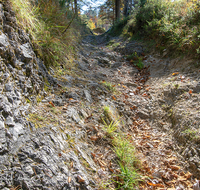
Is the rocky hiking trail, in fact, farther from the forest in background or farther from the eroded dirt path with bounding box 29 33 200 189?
the forest in background

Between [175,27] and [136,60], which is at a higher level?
[175,27]

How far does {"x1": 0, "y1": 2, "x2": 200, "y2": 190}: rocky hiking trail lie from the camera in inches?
54.1

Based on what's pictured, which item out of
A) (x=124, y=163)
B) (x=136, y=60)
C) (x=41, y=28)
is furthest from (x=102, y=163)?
(x=136, y=60)

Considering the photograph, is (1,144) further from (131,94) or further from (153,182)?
(131,94)

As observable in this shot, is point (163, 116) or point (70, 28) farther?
point (70, 28)

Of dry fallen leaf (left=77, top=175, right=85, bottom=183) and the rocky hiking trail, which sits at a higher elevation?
the rocky hiking trail

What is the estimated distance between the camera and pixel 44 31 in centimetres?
311

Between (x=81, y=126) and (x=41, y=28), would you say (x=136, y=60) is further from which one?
(x=81, y=126)

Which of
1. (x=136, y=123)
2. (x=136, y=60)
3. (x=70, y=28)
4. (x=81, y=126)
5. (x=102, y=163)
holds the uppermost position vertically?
(x=70, y=28)

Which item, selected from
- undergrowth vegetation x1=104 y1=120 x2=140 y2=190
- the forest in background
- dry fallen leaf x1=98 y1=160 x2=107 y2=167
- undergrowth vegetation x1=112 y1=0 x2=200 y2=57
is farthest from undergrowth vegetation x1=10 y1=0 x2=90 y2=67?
undergrowth vegetation x1=112 y1=0 x2=200 y2=57

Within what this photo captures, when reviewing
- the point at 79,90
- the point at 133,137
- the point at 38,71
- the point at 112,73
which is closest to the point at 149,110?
the point at 133,137

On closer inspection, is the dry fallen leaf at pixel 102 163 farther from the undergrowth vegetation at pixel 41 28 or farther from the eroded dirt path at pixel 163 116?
the undergrowth vegetation at pixel 41 28

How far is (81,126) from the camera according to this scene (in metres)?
2.27

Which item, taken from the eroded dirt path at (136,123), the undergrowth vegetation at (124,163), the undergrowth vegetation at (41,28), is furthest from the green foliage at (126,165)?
the undergrowth vegetation at (41,28)
